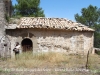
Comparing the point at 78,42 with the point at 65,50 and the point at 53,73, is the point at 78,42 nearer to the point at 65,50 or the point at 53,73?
the point at 65,50

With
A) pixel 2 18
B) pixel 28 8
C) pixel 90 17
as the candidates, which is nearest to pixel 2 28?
pixel 2 18

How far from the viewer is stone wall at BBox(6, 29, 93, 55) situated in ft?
52.9

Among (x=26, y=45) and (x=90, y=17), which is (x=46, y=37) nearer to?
(x=26, y=45)

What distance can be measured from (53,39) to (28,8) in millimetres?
16332

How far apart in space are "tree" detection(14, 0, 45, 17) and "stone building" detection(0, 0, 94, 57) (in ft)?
48.2

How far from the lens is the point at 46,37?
53.5 ft

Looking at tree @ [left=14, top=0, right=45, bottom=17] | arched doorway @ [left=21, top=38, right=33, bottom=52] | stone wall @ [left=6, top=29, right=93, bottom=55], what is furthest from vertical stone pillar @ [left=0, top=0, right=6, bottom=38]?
tree @ [left=14, top=0, right=45, bottom=17]

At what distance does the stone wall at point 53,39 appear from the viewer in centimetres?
1611

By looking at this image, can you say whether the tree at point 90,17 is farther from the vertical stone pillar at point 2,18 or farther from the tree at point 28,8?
the vertical stone pillar at point 2,18

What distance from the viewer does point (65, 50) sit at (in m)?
16.6

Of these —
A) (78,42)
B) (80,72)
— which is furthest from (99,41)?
(80,72)

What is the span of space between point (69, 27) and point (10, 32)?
5.24 metres

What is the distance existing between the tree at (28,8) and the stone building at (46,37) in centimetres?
1469

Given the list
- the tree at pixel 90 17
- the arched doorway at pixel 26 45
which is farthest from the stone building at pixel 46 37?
the tree at pixel 90 17
